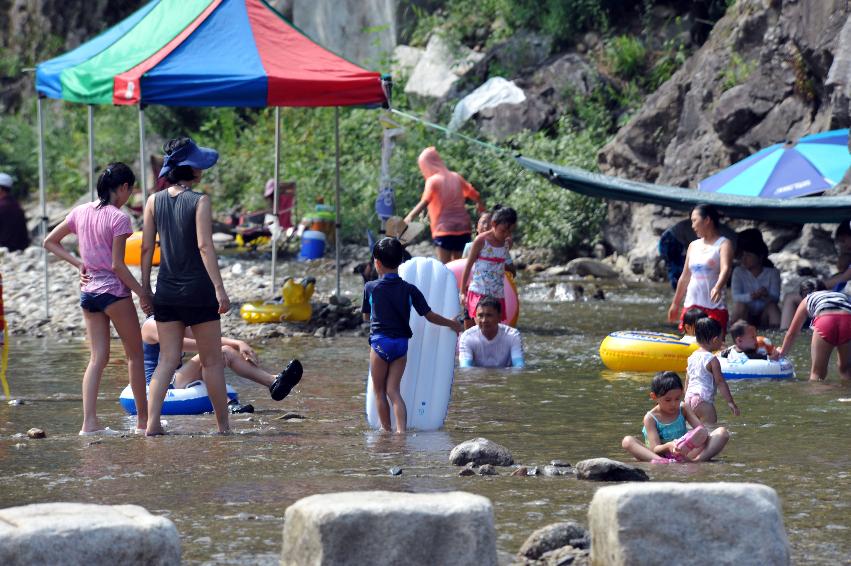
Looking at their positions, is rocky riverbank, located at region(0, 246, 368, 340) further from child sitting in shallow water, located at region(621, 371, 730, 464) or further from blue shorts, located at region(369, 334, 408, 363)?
child sitting in shallow water, located at region(621, 371, 730, 464)

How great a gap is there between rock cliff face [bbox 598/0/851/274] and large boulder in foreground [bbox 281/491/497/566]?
41.2 ft

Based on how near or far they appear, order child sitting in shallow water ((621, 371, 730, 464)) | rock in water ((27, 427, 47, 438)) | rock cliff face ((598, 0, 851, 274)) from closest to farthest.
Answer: child sitting in shallow water ((621, 371, 730, 464))
rock in water ((27, 427, 47, 438))
rock cliff face ((598, 0, 851, 274))

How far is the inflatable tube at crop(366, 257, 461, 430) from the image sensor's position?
8.59 meters

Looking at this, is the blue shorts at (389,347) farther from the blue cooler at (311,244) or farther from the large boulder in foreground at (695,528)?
the blue cooler at (311,244)

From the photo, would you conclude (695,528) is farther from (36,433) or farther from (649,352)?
(649,352)

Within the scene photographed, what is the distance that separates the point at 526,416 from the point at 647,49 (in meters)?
16.6

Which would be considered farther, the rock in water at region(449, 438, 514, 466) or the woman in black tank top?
the woman in black tank top

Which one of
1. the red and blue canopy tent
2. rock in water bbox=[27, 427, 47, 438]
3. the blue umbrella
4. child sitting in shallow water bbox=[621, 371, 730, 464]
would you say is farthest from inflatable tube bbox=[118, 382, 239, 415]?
the blue umbrella

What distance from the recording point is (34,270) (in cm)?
1952

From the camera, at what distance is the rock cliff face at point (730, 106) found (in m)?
17.9

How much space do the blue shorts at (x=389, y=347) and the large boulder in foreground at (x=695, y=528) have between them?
3550 millimetres

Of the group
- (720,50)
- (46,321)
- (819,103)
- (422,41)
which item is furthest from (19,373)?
(422,41)

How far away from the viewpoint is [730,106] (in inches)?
769

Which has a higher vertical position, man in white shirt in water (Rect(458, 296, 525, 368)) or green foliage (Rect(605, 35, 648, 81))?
green foliage (Rect(605, 35, 648, 81))
